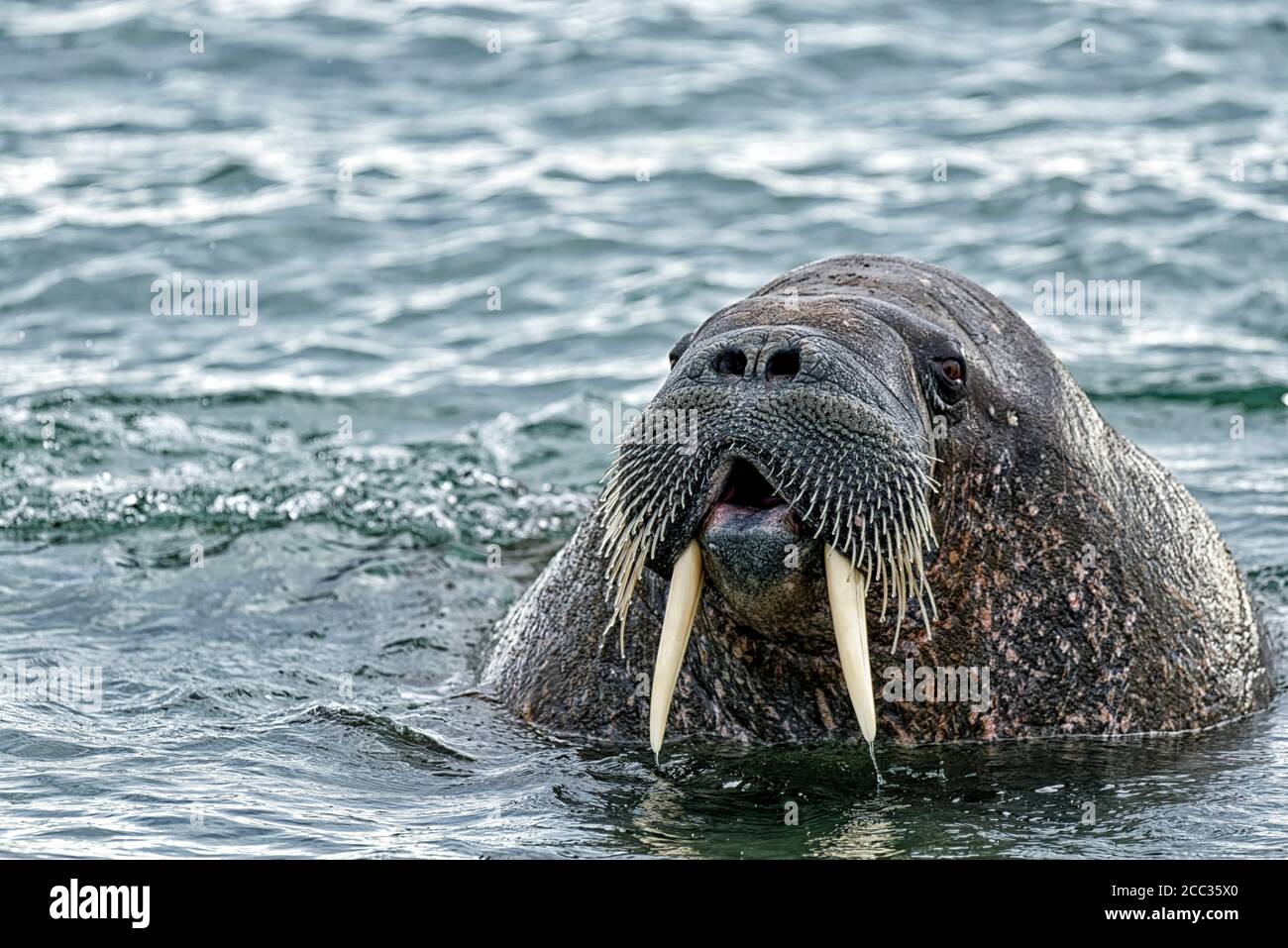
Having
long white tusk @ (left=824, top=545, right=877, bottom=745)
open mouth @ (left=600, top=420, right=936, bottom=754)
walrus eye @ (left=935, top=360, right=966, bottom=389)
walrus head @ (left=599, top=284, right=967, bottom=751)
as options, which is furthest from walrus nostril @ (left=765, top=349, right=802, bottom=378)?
walrus eye @ (left=935, top=360, right=966, bottom=389)

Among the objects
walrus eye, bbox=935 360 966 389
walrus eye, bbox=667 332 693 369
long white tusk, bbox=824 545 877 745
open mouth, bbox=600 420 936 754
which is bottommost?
long white tusk, bbox=824 545 877 745

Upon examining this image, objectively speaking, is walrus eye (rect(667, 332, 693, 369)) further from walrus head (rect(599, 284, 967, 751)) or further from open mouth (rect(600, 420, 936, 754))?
open mouth (rect(600, 420, 936, 754))

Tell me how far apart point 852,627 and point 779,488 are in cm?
48

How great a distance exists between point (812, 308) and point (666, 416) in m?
0.80

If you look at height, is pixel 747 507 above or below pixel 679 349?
below

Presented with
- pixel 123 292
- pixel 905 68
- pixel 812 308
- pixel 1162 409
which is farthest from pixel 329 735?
pixel 905 68

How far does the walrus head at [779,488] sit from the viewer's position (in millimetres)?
5980

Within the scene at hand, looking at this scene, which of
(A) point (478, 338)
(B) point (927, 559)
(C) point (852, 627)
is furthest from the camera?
(A) point (478, 338)

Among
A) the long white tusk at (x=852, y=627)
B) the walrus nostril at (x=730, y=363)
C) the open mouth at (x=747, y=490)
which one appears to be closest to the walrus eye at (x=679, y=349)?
the walrus nostril at (x=730, y=363)

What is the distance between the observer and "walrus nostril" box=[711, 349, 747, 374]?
20.2ft

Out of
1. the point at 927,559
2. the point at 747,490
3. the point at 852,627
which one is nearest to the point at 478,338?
the point at 927,559

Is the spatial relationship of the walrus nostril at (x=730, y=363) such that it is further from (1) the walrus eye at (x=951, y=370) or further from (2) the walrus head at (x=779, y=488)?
(1) the walrus eye at (x=951, y=370)

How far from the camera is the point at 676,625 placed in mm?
6039

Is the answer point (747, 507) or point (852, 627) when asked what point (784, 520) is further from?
point (852, 627)
